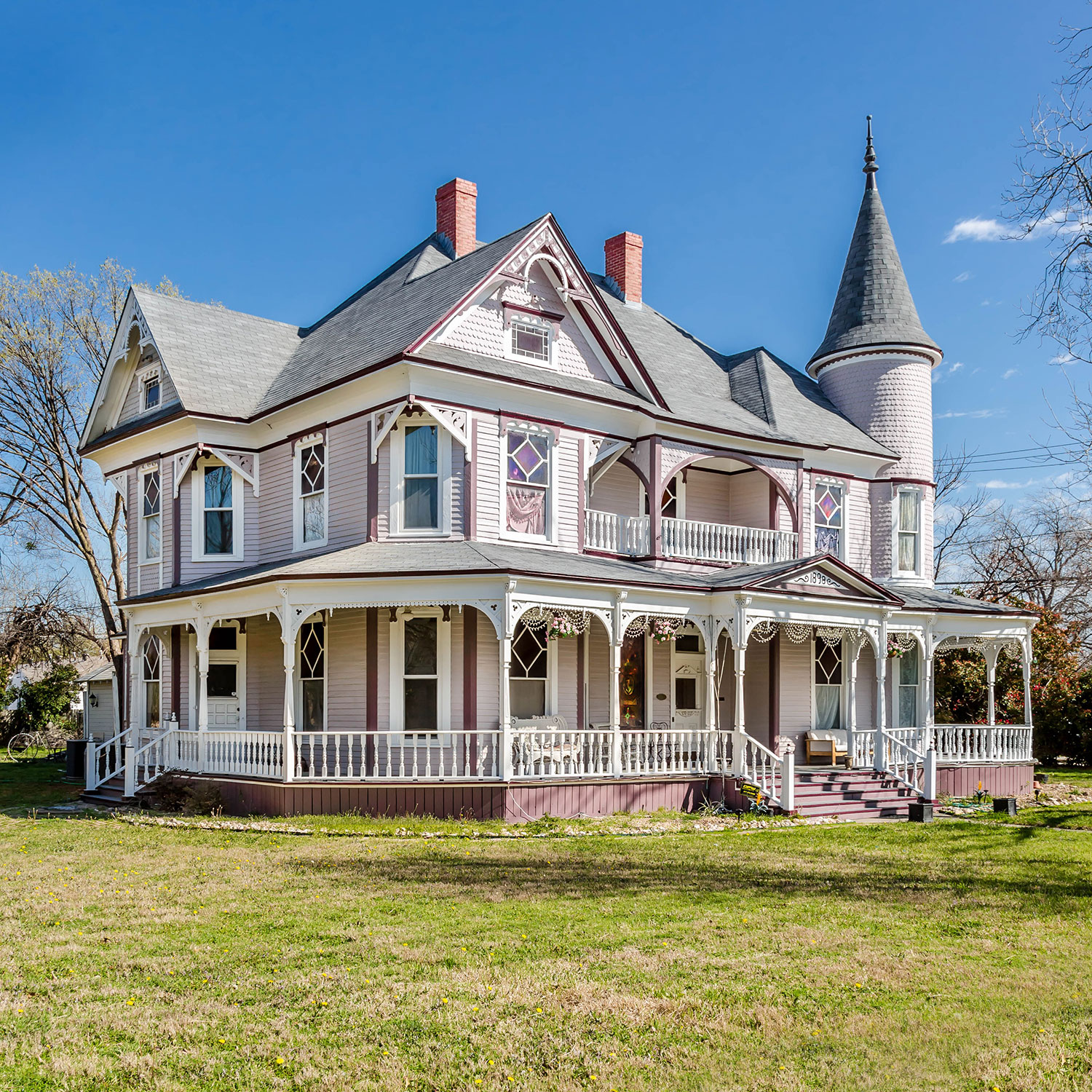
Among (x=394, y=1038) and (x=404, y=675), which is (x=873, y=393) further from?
(x=394, y=1038)

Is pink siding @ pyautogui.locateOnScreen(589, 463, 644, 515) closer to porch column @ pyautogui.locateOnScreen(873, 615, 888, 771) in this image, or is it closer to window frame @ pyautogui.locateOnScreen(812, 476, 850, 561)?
window frame @ pyautogui.locateOnScreen(812, 476, 850, 561)

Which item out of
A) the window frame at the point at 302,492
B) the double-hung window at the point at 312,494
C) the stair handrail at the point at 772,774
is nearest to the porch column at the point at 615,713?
the stair handrail at the point at 772,774

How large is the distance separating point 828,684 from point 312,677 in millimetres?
10916

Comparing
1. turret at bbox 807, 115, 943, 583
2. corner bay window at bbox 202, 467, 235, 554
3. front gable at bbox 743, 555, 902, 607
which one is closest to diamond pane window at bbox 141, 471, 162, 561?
corner bay window at bbox 202, 467, 235, 554

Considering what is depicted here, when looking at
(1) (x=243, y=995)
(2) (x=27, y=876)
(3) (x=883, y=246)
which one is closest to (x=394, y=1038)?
(1) (x=243, y=995)

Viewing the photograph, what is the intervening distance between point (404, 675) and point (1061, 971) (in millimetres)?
12394

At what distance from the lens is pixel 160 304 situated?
24469 millimetres

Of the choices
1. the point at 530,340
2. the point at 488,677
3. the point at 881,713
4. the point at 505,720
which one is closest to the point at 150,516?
the point at 530,340

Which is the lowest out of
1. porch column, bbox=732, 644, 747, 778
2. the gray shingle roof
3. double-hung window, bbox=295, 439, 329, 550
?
porch column, bbox=732, 644, 747, 778

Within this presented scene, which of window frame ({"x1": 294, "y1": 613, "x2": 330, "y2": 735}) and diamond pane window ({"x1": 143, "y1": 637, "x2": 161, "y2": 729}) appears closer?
window frame ({"x1": 294, "y1": 613, "x2": 330, "y2": 735})

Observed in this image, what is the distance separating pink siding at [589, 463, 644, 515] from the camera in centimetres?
2255

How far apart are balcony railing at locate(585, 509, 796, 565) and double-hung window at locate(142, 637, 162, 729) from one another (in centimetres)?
977

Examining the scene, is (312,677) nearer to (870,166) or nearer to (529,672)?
(529,672)

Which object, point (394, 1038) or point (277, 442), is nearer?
point (394, 1038)
